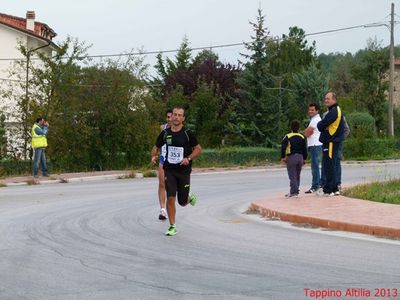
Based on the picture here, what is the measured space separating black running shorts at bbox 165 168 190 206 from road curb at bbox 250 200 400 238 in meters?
2.17

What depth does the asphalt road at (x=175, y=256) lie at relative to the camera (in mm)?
6973

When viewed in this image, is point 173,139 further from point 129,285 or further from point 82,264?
point 129,285

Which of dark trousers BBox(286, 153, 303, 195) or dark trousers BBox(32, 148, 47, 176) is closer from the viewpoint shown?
dark trousers BBox(286, 153, 303, 195)

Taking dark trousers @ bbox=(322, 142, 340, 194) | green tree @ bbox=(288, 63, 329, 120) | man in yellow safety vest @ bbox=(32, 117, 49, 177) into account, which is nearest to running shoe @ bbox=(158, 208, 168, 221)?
dark trousers @ bbox=(322, 142, 340, 194)

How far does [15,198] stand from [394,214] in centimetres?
884

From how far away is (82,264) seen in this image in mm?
8227

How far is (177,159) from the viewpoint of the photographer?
34.7 feet

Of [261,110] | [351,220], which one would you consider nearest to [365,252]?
[351,220]

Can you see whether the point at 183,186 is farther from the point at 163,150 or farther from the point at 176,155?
the point at 163,150

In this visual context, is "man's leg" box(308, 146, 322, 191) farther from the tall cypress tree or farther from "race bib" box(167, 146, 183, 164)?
the tall cypress tree

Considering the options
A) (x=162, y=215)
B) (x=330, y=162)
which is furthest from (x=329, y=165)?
(x=162, y=215)

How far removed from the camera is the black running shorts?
10.6m

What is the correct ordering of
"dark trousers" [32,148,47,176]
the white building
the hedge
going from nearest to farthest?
"dark trousers" [32,148,47,176], the hedge, the white building

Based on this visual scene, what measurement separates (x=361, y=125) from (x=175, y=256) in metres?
32.7
